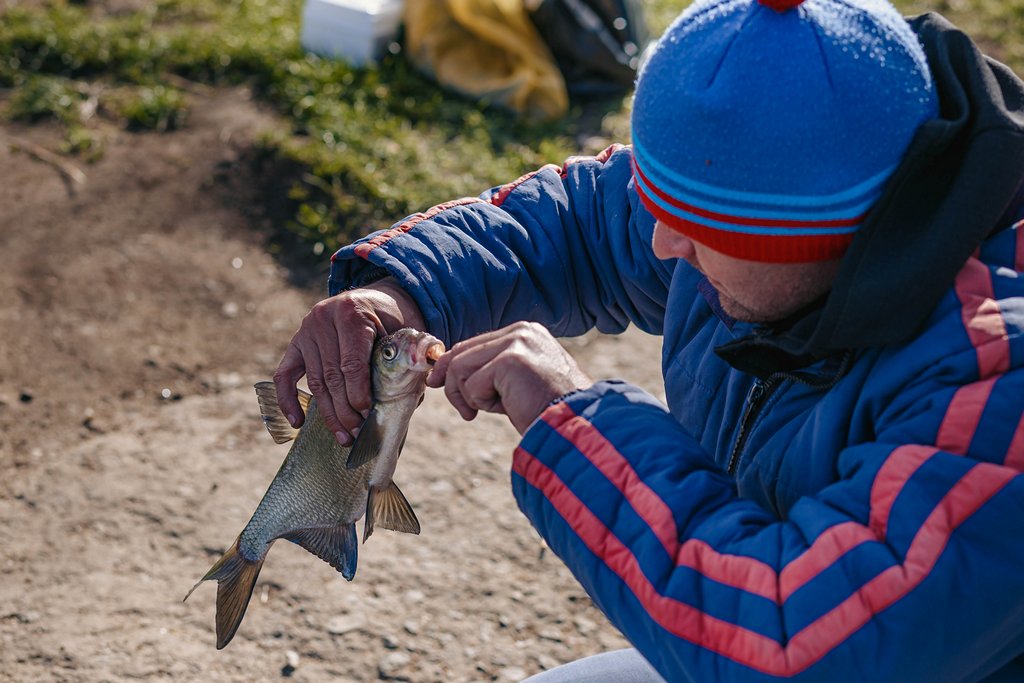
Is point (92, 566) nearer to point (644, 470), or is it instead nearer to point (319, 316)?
point (319, 316)

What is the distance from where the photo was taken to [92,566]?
11.9 ft

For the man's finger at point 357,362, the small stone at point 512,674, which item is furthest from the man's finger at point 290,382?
the small stone at point 512,674

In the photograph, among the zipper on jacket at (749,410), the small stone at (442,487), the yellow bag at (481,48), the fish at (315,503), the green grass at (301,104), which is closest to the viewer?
the zipper on jacket at (749,410)

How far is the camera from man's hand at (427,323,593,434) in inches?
73.0

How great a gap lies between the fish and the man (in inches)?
28.8

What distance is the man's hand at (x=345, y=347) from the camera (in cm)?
231

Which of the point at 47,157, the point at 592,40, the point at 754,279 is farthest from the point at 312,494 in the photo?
the point at 592,40

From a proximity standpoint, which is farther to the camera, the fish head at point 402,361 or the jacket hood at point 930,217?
the fish head at point 402,361

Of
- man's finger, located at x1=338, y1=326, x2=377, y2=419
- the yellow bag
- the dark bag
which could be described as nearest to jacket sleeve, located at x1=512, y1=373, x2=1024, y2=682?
→ man's finger, located at x1=338, y1=326, x2=377, y2=419

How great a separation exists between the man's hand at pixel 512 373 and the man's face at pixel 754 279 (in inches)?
10.0

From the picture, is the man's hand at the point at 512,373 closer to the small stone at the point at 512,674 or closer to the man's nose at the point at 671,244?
Result: the man's nose at the point at 671,244

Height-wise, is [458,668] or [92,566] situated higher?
[458,668]

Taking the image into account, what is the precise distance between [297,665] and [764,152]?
235cm

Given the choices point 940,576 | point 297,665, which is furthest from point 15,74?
point 940,576
